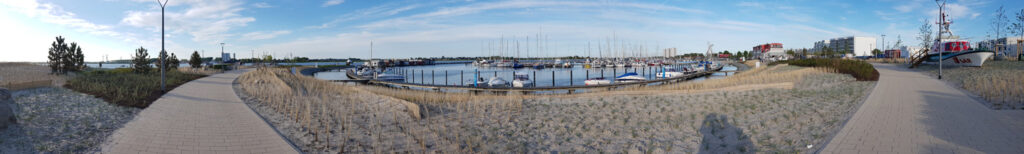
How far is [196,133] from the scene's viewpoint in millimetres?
7910

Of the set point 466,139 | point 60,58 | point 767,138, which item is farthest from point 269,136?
point 60,58

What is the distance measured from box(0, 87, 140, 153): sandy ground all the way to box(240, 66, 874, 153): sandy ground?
110 inches

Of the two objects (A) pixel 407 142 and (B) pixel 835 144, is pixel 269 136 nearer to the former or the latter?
(A) pixel 407 142

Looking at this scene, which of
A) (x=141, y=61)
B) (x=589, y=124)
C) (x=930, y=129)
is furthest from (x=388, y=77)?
(x=930, y=129)

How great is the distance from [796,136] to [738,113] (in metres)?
2.80

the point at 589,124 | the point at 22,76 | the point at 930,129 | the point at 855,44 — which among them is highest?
the point at 855,44

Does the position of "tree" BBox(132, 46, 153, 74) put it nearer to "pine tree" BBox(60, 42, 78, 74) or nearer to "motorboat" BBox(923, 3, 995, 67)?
"pine tree" BBox(60, 42, 78, 74)

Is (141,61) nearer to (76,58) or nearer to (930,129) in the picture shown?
(76,58)

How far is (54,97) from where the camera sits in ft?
40.4

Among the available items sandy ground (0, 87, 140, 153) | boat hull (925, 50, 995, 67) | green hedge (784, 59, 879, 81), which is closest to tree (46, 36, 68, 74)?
Result: sandy ground (0, 87, 140, 153)

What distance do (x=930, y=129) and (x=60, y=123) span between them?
619 inches

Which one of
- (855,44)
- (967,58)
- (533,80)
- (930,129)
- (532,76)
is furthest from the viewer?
(855,44)

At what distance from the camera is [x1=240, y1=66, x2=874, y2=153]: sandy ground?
7.56m

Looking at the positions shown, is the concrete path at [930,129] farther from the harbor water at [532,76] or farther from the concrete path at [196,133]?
the harbor water at [532,76]
